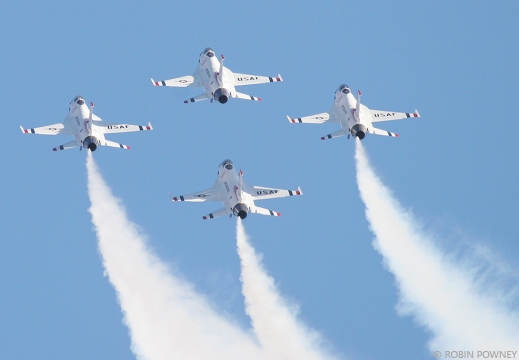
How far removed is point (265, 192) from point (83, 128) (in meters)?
17.0

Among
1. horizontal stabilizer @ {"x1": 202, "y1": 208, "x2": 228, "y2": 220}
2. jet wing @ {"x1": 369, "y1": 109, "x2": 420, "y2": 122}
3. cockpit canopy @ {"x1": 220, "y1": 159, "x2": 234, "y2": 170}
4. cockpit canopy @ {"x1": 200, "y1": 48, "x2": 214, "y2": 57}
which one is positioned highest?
cockpit canopy @ {"x1": 200, "y1": 48, "x2": 214, "y2": 57}

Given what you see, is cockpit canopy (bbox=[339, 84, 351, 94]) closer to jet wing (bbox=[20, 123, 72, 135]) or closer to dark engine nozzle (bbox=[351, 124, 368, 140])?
dark engine nozzle (bbox=[351, 124, 368, 140])

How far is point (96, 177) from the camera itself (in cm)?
17312

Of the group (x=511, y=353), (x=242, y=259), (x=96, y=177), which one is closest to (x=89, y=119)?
(x=96, y=177)

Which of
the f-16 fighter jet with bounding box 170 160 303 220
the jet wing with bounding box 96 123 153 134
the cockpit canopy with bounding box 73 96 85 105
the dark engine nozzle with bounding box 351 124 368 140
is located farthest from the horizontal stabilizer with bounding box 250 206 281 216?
the cockpit canopy with bounding box 73 96 85 105

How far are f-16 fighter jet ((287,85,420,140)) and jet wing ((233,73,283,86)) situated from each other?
974 centimetres

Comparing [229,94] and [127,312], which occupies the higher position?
[229,94]

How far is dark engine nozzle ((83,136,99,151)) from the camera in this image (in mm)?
166125

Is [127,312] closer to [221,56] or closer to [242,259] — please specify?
[242,259]

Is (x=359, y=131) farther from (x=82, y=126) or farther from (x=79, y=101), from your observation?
(x=79, y=101)

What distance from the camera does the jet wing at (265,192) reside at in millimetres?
169250

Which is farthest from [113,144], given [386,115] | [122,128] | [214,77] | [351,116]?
[386,115]

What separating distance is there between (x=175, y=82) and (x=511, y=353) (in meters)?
39.9

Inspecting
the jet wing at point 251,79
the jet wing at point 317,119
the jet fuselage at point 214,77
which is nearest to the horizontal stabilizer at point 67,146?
the jet fuselage at point 214,77
